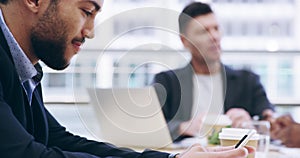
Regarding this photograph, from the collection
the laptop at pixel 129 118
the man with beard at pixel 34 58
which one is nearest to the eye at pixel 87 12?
the man with beard at pixel 34 58

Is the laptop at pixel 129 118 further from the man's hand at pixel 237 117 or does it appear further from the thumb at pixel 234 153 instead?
the thumb at pixel 234 153

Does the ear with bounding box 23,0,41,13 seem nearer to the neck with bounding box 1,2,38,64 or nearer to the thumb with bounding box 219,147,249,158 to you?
the neck with bounding box 1,2,38,64

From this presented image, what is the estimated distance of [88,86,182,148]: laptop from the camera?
169cm

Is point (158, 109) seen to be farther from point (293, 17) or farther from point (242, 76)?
point (293, 17)

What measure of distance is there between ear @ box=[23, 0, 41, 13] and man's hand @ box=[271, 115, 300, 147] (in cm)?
113

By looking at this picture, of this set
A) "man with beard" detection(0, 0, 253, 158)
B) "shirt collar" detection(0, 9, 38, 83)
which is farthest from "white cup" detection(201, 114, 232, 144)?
"shirt collar" detection(0, 9, 38, 83)

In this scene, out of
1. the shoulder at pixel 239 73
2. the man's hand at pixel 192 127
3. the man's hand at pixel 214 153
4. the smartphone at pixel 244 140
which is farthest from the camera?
the shoulder at pixel 239 73

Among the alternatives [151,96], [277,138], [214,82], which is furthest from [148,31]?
[277,138]

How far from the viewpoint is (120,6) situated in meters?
3.19

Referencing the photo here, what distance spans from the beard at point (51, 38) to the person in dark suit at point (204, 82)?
1016 millimetres

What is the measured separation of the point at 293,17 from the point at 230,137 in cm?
251

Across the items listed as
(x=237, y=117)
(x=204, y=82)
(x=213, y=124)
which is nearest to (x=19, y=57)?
(x=213, y=124)

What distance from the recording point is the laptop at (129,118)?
169 cm

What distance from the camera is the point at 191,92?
231cm
